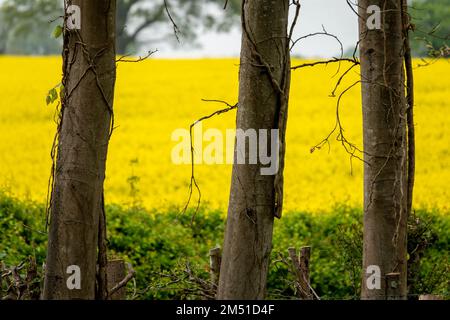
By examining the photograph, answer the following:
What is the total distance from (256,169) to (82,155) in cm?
95

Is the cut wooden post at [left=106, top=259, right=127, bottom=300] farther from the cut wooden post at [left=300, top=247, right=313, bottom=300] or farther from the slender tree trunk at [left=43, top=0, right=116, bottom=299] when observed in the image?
the cut wooden post at [left=300, top=247, right=313, bottom=300]

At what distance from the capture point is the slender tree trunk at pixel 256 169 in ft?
15.3

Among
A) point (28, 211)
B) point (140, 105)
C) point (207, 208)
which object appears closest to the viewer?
point (28, 211)

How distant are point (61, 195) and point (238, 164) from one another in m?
0.99

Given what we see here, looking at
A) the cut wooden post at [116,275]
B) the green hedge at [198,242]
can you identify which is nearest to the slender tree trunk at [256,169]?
the cut wooden post at [116,275]

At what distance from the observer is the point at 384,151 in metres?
5.27

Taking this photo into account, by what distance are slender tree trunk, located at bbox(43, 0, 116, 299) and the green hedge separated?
415cm

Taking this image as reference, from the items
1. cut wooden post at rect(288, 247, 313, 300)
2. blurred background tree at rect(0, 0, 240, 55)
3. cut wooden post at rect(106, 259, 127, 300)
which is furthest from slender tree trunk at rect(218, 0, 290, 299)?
blurred background tree at rect(0, 0, 240, 55)

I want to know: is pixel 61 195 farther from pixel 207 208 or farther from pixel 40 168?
pixel 40 168

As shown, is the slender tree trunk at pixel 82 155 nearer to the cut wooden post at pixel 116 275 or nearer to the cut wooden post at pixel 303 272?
the cut wooden post at pixel 116 275

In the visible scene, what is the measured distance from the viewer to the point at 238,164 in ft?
15.5

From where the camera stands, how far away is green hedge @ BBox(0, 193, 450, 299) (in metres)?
9.49
